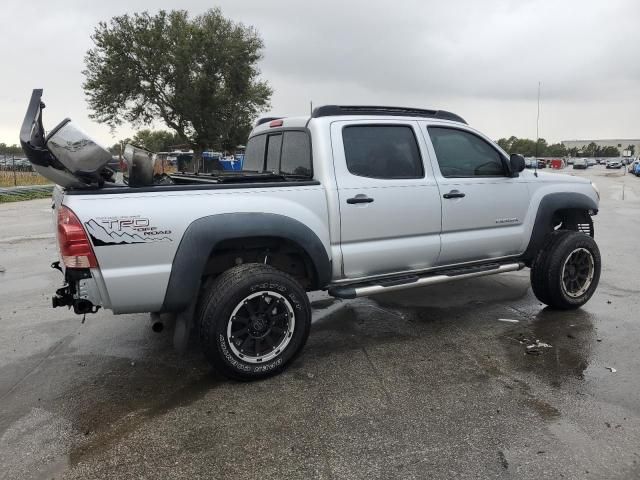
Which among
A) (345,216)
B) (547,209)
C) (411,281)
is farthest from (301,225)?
(547,209)

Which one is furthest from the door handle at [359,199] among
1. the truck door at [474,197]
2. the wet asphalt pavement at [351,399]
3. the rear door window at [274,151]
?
the wet asphalt pavement at [351,399]

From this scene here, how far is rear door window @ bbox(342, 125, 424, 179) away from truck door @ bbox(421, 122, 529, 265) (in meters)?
0.21

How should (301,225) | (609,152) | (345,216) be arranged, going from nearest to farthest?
(301,225), (345,216), (609,152)

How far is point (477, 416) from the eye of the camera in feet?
10.8

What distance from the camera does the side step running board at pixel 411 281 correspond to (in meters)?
4.20

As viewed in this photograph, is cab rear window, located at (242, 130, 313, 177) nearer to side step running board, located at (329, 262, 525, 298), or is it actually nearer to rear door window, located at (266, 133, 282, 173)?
rear door window, located at (266, 133, 282, 173)

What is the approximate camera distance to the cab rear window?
4402 mm

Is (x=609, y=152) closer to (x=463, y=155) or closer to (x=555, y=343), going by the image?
(x=463, y=155)

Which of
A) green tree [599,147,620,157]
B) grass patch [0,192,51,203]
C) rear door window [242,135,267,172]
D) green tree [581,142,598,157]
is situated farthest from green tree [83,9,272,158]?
green tree [599,147,620,157]

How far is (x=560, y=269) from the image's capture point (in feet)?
16.9

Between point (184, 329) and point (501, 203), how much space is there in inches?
124

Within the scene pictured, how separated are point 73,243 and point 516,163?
3915 millimetres

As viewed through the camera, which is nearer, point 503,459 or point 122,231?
point 503,459

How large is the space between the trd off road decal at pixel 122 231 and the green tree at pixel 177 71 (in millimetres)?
29959
